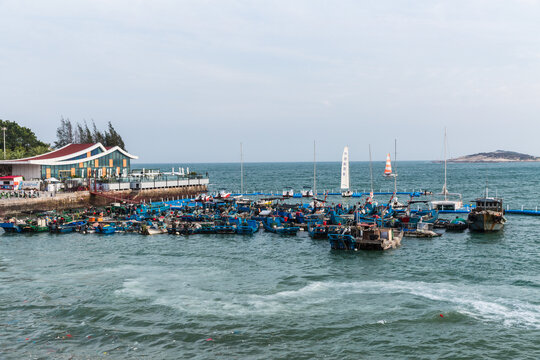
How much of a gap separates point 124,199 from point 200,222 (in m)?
28.5

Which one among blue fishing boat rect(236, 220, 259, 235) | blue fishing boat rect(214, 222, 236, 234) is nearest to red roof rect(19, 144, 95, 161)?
blue fishing boat rect(214, 222, 236, 234)

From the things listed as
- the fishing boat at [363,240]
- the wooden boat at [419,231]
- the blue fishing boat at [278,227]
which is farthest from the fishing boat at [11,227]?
the wooden boat at [419,231]

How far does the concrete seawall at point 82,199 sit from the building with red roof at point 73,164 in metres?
8.94

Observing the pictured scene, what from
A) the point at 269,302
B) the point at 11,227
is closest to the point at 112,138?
the point at 11,227

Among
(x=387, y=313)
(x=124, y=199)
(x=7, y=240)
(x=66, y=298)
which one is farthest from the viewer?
(x=124, y=199)

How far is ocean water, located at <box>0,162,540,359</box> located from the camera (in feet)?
90.0

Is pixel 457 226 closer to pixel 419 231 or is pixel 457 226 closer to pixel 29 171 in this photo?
pixel 419 231

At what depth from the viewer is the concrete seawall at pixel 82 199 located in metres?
76.1

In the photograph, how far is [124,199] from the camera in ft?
303

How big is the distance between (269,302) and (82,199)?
63464mm

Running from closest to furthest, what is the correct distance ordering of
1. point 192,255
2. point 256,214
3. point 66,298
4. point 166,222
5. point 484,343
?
point 484,343
point 66,298
point 192,255
point 166,222
point 256,214

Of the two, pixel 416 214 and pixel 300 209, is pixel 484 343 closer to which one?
pixel 416 214

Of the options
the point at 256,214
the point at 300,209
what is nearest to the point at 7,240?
the point at 256,214

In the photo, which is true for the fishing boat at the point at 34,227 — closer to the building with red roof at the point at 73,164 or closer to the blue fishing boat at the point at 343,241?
the building with red roof at the point at 73,164
